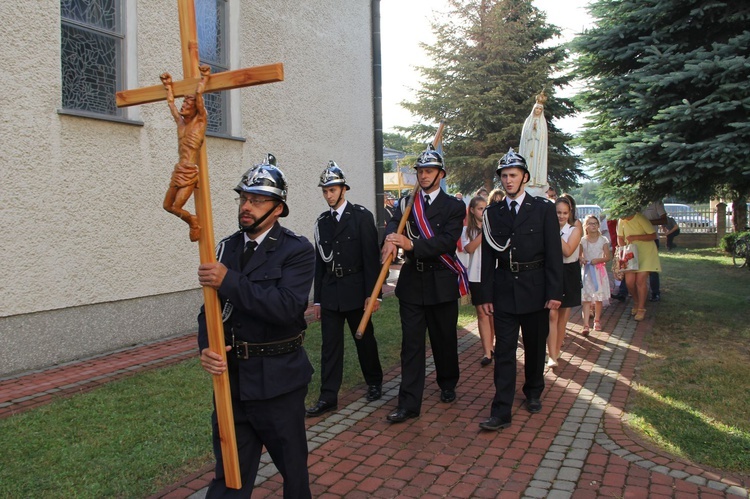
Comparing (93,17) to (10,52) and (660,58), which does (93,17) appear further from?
(660,58)

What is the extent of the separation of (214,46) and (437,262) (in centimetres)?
595

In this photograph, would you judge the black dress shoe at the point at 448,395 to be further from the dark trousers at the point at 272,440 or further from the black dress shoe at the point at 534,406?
the dark trousers at the point at 272,440

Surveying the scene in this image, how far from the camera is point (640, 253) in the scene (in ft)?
33.2

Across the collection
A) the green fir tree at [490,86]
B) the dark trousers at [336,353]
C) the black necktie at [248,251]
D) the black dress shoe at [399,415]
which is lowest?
the black dress shoe at [399,415]

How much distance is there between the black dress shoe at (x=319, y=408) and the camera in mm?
5613

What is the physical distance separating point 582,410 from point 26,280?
18.8 feet

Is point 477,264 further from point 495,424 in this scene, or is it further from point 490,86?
point 490,86

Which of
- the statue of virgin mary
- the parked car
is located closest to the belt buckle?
the statue of virgin mary

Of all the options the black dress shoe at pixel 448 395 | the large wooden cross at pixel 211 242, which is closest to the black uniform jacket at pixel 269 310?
the large wooden cross at pixel 211 242

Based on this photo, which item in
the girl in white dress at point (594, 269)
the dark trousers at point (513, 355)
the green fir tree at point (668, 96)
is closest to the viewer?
the dark trousers at point (513, 355)

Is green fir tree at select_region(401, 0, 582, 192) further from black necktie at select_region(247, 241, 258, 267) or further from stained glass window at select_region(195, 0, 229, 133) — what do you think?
Result: black necktie at select_region(247, 241, 258, 267)

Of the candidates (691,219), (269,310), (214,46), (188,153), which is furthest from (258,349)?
(691,219)

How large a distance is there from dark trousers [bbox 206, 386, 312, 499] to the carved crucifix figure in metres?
0.91

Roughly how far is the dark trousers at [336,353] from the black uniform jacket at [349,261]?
0.13 metres
